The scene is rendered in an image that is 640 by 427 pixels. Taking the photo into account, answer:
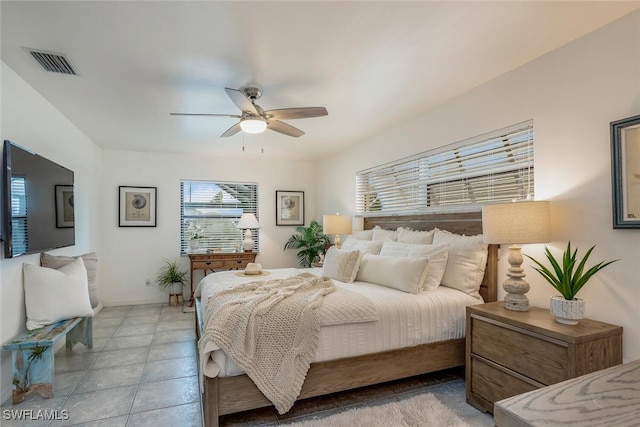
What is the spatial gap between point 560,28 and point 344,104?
5.82 feet

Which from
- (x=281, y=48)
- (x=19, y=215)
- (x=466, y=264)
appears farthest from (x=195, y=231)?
(x=466, y=264)

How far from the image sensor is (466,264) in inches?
110

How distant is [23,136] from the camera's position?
2729 millimetres

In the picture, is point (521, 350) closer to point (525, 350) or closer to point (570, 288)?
point (525, 350)

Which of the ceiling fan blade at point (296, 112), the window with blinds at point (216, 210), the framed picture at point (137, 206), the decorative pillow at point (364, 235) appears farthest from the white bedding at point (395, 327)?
the framed picture at point (137, 206)

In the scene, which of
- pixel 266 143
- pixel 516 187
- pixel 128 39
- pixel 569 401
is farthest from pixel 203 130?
pixel 569 401

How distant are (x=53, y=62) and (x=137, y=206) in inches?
129

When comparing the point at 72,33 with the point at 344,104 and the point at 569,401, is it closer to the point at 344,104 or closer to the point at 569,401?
the point at 344,104

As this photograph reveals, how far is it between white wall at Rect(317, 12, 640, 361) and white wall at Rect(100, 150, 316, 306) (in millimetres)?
4069

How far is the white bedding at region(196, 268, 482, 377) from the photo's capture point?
224cm

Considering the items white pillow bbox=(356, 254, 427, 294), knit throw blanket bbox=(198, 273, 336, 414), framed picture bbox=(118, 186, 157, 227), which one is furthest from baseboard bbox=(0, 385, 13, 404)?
framed picture bbox=(118, 186, 157, 227)

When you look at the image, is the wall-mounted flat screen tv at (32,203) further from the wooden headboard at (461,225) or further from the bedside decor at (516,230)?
the wooden headboard at (461,225)

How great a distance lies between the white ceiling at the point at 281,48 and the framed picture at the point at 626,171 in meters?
0.67

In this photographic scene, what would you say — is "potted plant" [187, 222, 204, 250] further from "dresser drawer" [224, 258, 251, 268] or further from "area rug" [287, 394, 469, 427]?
"area rug" [287, 394, 469, 427]
